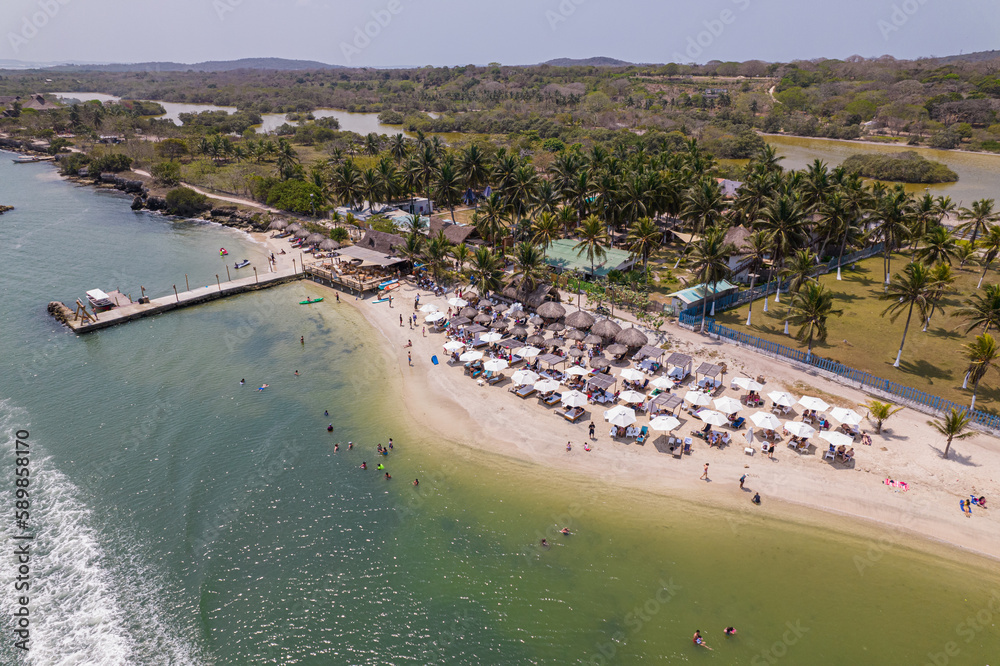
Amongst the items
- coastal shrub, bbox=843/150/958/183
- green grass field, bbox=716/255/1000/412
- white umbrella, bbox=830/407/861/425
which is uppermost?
coastal shrub, bbox=843/150/958/183

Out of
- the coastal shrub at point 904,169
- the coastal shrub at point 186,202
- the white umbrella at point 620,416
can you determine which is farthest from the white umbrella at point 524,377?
the coastal shrub at point 904,169

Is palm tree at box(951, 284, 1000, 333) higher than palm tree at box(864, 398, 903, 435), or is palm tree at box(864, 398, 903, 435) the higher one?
palm tree at box(951, 284, 1000, 333)

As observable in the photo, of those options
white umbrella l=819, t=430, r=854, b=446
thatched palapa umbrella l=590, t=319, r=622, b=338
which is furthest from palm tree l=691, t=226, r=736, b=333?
white umbrella l=819, t=430, r=854, b=446

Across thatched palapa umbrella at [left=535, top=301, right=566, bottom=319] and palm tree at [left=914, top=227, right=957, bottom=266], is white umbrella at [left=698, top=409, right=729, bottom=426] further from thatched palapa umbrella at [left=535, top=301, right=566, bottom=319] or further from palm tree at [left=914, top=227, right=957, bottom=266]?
palm tree at [left=914, top=227, right=957, bottom=266]

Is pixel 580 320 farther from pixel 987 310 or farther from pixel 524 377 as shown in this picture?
pixel 987 310

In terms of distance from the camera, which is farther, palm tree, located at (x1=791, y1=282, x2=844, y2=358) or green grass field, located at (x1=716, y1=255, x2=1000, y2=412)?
palm tree, located at (x1=791, y1=282, x2=844, y2=358)

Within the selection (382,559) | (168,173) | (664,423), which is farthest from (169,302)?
(168,173)
